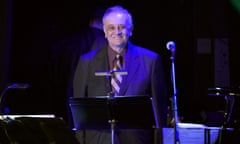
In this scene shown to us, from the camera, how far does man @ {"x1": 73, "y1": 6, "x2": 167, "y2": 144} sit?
3836mm

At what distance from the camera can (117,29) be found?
13.0 ft

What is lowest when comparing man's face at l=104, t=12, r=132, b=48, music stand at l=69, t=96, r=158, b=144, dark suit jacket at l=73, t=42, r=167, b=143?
music stand at l=69, t=96, r=158, b=144

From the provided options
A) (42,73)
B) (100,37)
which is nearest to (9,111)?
(42,73)

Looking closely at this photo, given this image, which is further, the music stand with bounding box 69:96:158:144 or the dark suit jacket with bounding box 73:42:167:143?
the dark suit jacket with bounding box 73:42:167:143

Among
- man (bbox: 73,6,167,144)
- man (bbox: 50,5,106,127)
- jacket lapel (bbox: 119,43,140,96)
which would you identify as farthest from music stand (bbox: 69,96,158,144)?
man (bbox: 50,5,106,127)

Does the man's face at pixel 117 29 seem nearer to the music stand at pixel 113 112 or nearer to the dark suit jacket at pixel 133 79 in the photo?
the dark suit jacket at pixel 133 79

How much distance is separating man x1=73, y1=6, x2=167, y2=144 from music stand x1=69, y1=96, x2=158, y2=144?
158 millimetres

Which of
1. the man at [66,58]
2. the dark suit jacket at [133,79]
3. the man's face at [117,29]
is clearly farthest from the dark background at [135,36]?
the man's face at [117,29]

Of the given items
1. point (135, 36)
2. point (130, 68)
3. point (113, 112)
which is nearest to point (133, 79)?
point (130, 68)

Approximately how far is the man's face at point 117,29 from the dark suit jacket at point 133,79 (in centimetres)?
10

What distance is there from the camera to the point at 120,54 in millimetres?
3988

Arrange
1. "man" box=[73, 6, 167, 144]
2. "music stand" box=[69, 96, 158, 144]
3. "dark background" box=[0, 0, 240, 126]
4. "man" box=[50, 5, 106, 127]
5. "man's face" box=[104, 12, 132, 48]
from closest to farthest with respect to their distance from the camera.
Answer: "music stand" box=[69, 96, 158, 144]
"man" box=[73, 6, 167, 144]
"man's face" box=[104, 12, 132, 48]
"man" box=[50, 5, 106, 127]
"dark background" box=[0, 0, 240, 126]

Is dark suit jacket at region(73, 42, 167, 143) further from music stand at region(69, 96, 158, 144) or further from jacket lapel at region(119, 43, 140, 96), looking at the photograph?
music stand at region(69, 96, 158, 144)

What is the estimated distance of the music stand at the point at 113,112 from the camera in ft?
11.7
